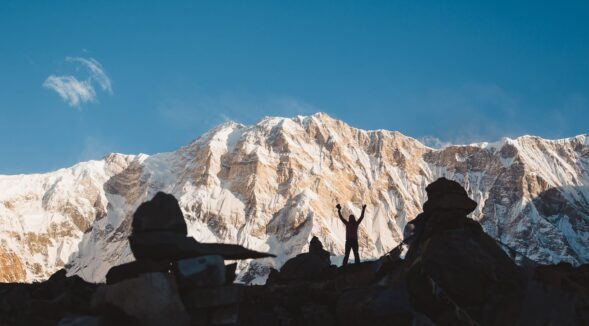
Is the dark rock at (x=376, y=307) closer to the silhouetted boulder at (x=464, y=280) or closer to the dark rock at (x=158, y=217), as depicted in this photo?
the silhouetted boulder at (x=464, y=280)

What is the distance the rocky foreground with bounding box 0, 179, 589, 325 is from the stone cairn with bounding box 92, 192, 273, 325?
0.01 meters

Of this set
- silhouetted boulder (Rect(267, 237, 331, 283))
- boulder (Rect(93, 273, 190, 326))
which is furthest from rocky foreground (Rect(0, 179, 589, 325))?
silhouetted boulder (Rect(267, 237, 331, 283))

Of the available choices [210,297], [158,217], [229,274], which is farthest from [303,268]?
[210,297]

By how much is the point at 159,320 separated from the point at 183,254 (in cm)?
119

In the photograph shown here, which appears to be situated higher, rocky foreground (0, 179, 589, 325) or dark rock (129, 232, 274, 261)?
dark rock (129, 232, 274, 261)

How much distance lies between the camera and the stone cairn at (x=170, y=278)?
8.68 metres

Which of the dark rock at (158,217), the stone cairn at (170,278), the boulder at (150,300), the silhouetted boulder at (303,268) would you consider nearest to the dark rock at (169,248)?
the stone cairn at (170,278)

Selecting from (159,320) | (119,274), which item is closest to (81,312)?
(119,274)

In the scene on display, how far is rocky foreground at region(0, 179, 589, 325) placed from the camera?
350 inches

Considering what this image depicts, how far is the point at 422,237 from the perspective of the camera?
41.8 feet

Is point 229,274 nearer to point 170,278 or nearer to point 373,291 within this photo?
point 170,278

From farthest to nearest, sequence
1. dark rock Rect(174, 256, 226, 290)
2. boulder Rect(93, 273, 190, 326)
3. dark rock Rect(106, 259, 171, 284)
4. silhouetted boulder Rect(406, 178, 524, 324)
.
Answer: silhouetted boulder Rect(406, 178, 524, 324) → dark rock Rect(106, 259, 171, 284) → dark rock Rect(174, 256, 226, 290) → boulder Rect(93, 273, 190, 326)

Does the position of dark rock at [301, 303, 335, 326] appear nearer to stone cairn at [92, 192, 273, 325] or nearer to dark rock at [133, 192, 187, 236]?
stone cairn at [92, 192, 273, 325]

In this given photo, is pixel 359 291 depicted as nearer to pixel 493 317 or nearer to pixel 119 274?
pixel 493 317
